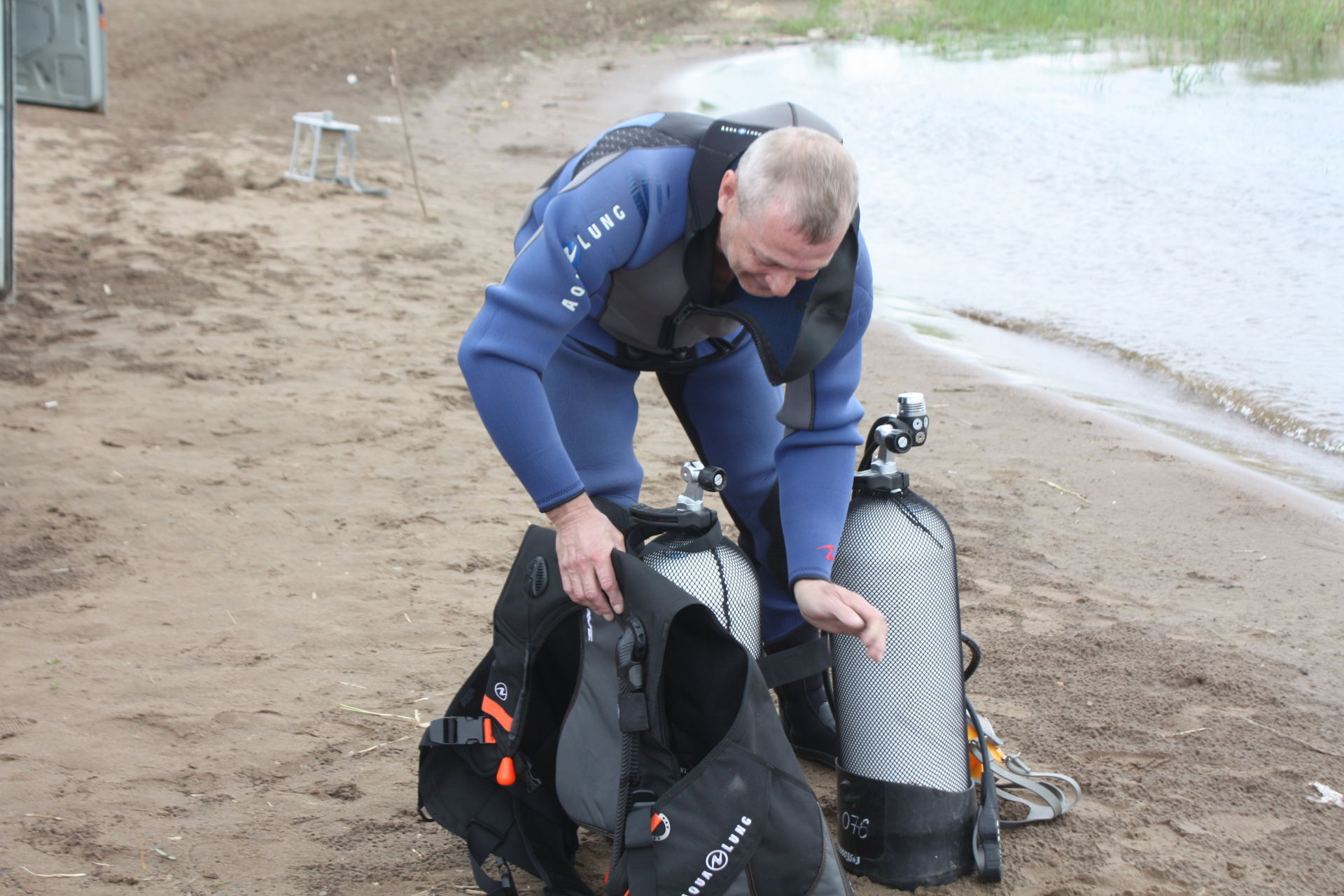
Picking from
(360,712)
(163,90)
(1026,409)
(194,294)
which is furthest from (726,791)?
(163,90)

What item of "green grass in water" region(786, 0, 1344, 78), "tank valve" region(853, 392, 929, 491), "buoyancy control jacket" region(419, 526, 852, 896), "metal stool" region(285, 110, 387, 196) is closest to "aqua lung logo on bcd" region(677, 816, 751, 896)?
"buoyancy control jacket" region(419, 526, 852, 896)

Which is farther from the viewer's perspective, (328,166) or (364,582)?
(328,166)

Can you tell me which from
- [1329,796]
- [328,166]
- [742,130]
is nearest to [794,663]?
[742,130]

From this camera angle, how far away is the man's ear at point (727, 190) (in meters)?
2.17

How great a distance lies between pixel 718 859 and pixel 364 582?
1937 mm

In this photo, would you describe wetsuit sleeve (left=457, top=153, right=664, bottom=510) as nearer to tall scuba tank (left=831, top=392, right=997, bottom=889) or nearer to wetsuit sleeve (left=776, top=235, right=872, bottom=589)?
wetsuit sleeve (left=776, top=235, right=872, bottom=589)

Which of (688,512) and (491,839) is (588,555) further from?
(491,839)

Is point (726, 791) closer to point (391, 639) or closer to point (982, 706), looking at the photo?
point (982, 706)

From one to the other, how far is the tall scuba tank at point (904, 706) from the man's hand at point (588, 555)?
571 mm

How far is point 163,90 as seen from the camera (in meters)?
13.0

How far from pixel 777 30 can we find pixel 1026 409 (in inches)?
869

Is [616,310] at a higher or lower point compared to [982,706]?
higher

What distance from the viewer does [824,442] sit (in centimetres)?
247

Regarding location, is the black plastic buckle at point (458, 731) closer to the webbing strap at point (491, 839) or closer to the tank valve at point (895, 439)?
the webbing strap at point (491, 839)
